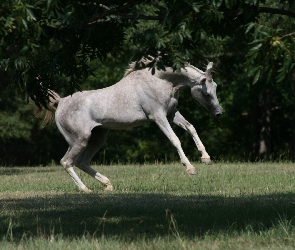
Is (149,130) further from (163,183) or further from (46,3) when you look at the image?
(46,3)

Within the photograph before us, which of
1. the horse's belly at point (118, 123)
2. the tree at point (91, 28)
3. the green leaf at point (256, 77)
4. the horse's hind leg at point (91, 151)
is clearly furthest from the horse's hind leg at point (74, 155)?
the green leaf at point (256, 77)

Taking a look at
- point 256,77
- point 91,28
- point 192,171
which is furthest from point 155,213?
point 192,171

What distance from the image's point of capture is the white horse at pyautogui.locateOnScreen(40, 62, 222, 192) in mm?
14672

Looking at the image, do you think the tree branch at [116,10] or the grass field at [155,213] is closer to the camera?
the grass field at [155,213]

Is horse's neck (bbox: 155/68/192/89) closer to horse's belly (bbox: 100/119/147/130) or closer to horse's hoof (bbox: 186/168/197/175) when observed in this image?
horse's belly (bbox: 100/119/147/130)

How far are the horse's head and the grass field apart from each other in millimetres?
1448

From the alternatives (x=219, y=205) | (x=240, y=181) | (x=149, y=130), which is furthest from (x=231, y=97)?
(x=219, y=205)

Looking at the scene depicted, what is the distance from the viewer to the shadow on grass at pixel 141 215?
878cm

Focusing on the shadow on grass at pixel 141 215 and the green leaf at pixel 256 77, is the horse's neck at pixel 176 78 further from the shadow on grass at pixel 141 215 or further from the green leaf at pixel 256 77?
the green leaf at pixel 256 77

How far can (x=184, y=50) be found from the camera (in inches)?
310

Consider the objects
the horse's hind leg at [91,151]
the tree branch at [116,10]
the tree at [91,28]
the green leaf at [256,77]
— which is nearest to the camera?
the green leaf at [256,77]

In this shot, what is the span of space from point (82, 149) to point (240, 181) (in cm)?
309

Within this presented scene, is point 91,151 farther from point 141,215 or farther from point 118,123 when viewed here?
point 141,215

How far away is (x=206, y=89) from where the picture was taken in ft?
48.5
